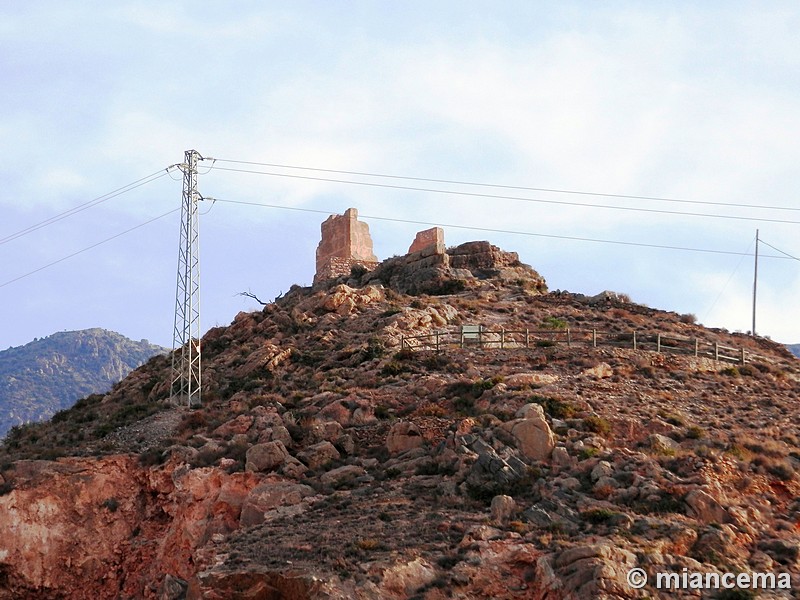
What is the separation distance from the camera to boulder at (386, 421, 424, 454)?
2759 cm

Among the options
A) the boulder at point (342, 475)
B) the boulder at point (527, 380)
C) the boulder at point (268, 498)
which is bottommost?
the boulder at point (268, 498)

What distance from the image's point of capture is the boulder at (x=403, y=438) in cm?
2759

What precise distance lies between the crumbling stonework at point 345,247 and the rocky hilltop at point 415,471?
13762 mm

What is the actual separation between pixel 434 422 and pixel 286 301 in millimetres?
22449

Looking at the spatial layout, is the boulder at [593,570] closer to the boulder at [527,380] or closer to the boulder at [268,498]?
the boulder at [268,498]

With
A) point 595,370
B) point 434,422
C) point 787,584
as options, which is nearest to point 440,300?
point 595,370

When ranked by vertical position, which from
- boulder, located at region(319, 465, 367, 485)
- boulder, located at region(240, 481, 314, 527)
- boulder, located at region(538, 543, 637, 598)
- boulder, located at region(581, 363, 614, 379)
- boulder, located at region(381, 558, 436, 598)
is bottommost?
boulder, located at region(381, 558, 436, 598)

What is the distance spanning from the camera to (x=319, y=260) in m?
58.5

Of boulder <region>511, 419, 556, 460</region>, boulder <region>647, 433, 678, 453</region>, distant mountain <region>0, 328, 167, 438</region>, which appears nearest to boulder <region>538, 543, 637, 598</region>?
boulder <region>511, 419, 556, 460</region>

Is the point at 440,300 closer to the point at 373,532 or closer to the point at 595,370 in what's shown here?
the point at 595,370

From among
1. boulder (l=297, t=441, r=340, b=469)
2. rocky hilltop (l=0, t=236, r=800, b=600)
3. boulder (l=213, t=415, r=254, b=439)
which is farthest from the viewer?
boulder (l=213, t=415, r=254, b=439)

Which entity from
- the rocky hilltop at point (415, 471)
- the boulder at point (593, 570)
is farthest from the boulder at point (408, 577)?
the boulder at point (593, 570)

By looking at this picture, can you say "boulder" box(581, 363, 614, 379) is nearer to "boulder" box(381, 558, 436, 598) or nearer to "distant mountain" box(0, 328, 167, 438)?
"boulder" box(381, 558, 436, 598)

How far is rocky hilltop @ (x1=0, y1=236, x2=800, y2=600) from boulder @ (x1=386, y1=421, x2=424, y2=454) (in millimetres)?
53
